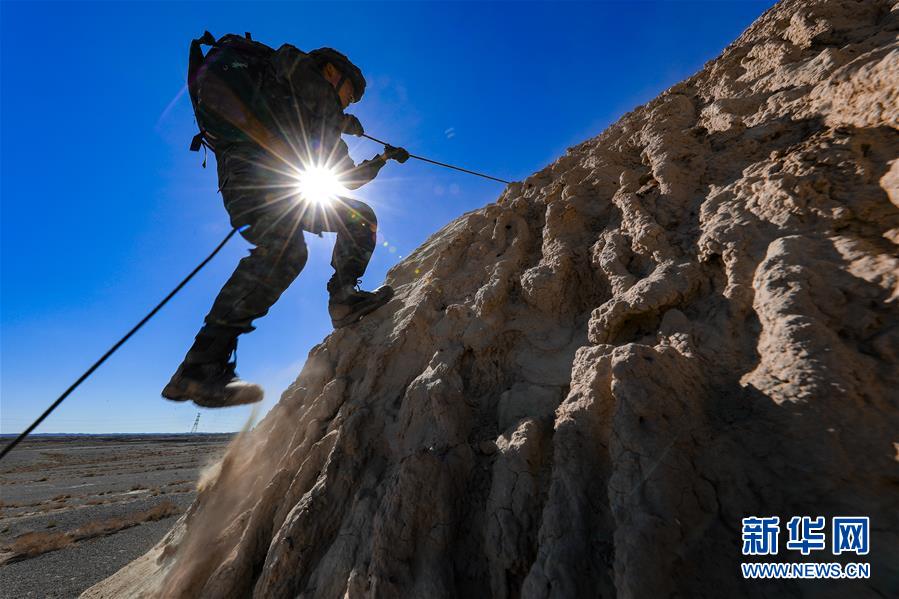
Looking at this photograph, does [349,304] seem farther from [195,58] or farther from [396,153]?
[195,58]

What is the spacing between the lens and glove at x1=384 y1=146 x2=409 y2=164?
4.06 meters

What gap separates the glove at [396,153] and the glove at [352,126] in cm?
29

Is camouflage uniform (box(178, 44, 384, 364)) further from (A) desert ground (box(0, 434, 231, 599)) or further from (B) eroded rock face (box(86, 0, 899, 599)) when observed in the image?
(A) desert ground (box(0, 434, 231, 599))

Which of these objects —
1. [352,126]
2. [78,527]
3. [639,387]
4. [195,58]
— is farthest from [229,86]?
[78,527]

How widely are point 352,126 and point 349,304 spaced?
1717 mm

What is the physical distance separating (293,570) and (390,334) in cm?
189

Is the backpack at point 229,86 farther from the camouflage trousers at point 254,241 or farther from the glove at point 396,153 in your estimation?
the glove at point 396,153

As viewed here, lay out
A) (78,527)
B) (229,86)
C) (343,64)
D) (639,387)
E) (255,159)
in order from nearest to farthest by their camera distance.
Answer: (639,387), (229,86), (255,159), (343,64), (78,527)

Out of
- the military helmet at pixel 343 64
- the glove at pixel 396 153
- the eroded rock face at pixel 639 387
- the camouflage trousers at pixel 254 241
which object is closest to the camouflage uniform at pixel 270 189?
the camouflage trousers at pixel 254 241

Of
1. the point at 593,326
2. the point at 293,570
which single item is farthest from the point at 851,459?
the point at 293,570

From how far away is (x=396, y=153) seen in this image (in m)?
4.10

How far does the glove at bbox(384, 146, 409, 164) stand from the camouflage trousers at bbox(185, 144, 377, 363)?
110cm

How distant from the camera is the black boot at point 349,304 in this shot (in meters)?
4.12

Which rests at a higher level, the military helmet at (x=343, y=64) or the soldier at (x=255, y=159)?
the military helmet at (x=343, y=64)
